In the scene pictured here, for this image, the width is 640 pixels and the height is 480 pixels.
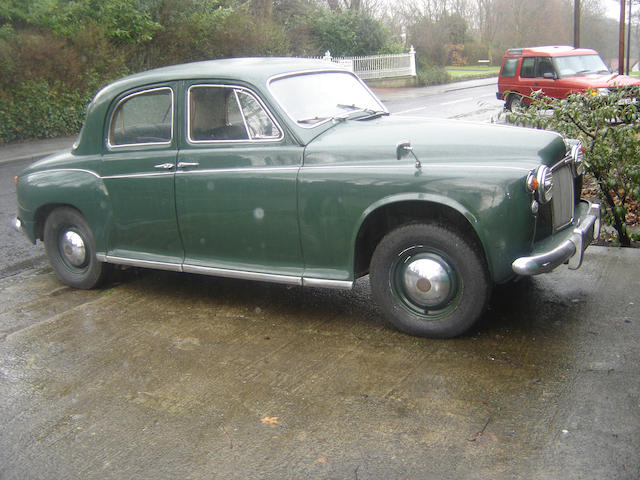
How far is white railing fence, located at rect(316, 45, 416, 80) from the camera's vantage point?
107 feet

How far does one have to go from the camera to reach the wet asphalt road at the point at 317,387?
3.37 meters

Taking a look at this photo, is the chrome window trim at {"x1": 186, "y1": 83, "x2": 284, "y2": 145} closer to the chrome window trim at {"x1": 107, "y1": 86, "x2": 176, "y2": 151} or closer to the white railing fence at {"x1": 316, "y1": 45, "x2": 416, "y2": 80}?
the chrome window trim at {"x1": 107, "y1": 86, "x2": 176, "y2": 151}

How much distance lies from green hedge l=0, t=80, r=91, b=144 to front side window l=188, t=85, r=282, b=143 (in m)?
13.5

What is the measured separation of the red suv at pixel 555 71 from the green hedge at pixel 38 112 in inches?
443

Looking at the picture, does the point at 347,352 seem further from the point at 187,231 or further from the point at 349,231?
the point at 187,231

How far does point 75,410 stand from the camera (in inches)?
158

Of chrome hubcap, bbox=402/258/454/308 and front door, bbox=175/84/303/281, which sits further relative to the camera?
front door, bbox=175/84/303/281

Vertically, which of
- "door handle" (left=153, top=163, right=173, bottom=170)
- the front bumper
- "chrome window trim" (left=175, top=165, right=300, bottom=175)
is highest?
"door handle" (left=153, top=163, right=173, bottom=170)

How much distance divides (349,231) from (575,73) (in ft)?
51.4

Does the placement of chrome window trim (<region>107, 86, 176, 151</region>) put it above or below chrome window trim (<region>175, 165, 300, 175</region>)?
above

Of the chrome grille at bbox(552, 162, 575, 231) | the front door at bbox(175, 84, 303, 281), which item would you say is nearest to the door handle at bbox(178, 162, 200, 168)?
the front door at bbox(175, 84, 303, 281)

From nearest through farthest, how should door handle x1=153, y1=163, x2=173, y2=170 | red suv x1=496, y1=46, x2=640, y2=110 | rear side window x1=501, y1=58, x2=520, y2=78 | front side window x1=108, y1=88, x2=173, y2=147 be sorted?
door handle x1=153, y1=163, x2=173, y2=170 < front side window x1=108, y1=88, x2=173, y2=147 < red suv x1=496, y1=46, x2=640, y2=110 < rear side window x1=501, y1=58, x2=520, y2=78

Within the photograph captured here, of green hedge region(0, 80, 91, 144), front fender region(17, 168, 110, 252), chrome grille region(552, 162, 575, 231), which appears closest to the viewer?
chrome grille region(552, 162, 575, 231)

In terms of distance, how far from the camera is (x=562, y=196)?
4.82 m
